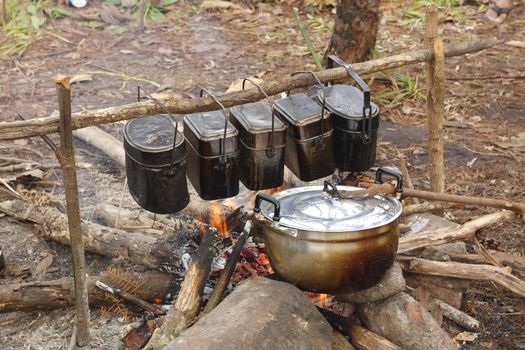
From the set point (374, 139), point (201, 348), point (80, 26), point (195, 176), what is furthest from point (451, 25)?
point (201, 348)

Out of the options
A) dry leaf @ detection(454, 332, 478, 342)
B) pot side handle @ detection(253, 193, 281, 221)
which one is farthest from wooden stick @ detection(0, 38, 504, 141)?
dry leaf @ detection(454, 332, 478, 342)

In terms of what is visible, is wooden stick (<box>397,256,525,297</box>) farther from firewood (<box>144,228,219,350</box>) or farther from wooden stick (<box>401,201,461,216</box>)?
firewood (<box>144,228,219,350</box>)

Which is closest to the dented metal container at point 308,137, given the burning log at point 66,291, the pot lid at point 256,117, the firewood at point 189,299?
the pot lid at point 256,117

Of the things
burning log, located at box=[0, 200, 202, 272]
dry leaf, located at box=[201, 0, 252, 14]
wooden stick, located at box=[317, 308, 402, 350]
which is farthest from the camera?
dry leaf, located at box=[201, 0, 252, 14]

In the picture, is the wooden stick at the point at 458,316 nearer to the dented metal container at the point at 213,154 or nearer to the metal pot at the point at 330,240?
the metal pot at the point at 330,240

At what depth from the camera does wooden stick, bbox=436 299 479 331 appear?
3.95 meters

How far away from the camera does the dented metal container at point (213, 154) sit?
11.1 ft

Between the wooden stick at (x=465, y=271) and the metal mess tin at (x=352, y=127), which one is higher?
the metal mess tin at (x=352, y=127)

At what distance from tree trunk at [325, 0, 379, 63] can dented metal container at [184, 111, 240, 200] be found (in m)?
4.34

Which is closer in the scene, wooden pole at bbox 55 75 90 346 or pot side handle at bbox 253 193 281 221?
wooden pole at bbox 55 75 90 346

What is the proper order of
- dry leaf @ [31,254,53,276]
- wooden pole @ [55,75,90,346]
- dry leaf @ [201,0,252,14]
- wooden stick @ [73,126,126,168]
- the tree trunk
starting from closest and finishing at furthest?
wooden pole @ [55,75,90,346] → dry leaf @ [31,254,53,276] → wooden stick @ [73,126,126,168] → the tree trunk → dry leaf @ [201,0,252,14]

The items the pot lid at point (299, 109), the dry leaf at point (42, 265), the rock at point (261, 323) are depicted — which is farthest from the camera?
the dry leaf at point (42, 265)

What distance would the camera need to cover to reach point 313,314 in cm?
323

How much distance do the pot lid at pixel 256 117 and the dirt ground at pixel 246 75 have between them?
1308 millimetres
